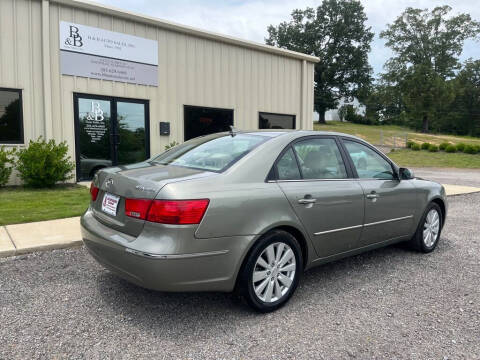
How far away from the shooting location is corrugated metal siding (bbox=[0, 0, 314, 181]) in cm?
898

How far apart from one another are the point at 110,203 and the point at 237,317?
140 cm

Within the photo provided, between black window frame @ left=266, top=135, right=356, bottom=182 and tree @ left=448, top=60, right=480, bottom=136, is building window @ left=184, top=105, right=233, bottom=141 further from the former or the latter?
tree @ left=448, top=60, right=480, bottom=136

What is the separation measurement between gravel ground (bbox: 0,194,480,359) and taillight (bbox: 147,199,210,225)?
850mm

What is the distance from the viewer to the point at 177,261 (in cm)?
279

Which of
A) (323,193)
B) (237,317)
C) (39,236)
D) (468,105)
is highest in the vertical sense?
(468,105)

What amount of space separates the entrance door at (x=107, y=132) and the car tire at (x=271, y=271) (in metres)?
7.96

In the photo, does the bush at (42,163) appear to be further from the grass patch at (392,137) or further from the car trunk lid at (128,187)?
the grass patch at (392,137)

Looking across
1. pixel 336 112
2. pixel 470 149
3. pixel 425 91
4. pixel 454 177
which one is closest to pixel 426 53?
pixel 425 91

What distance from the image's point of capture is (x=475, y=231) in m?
6.33

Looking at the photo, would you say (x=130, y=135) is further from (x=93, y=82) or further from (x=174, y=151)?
(x=174, y=151)

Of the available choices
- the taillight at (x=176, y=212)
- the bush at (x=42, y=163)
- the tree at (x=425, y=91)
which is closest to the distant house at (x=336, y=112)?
the tree at (x=425, y=91)

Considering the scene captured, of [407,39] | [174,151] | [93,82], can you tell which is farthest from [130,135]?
[407,39]

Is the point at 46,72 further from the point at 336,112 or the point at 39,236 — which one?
the point at 336,112

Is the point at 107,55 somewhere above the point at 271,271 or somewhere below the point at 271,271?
above
